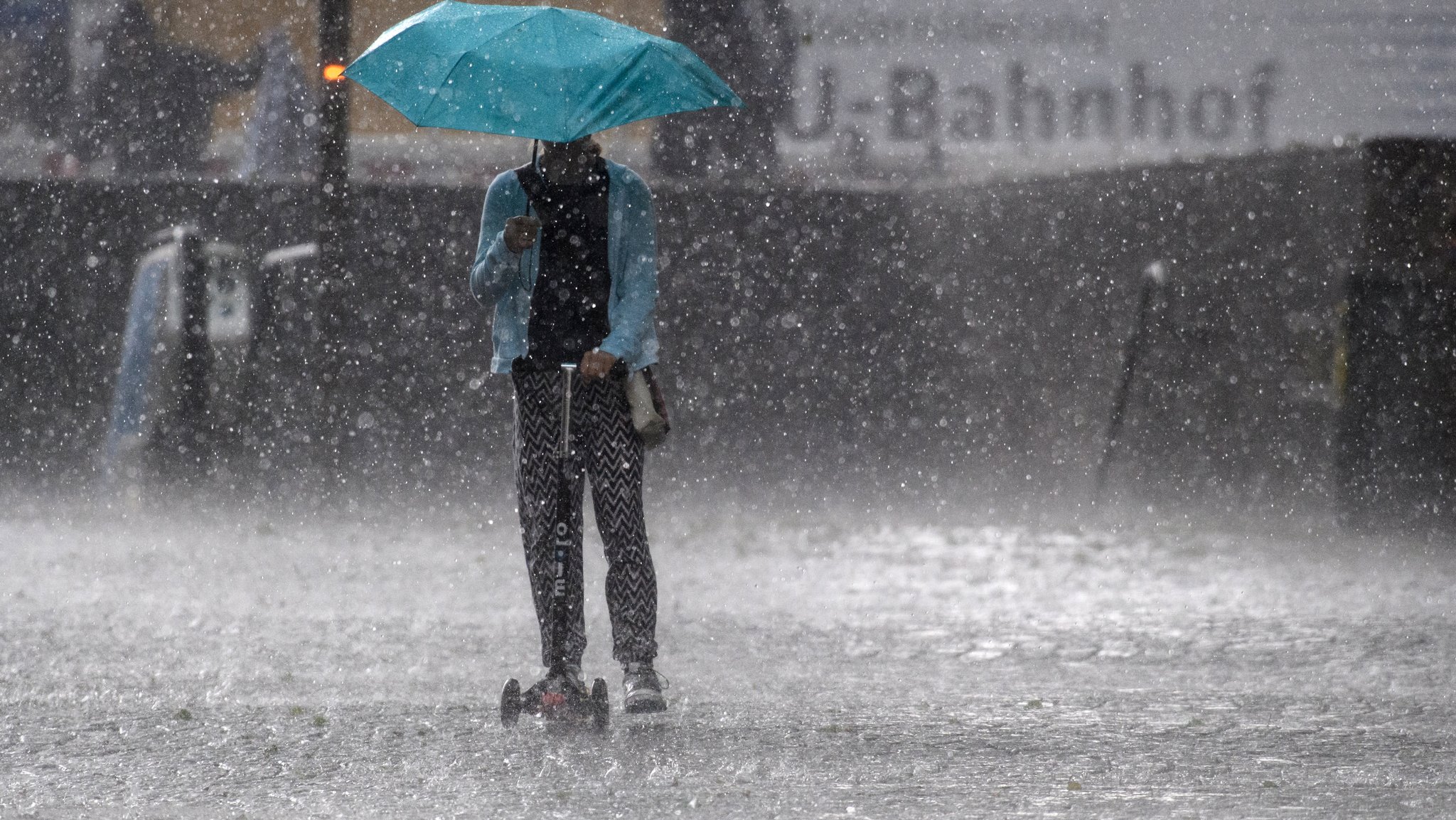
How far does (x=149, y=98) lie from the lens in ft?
43.7

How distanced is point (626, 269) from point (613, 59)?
1.96 feet

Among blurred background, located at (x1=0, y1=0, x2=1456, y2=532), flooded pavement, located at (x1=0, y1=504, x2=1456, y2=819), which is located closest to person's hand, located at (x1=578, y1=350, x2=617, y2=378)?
flooded pavement, located at (x1=0, y1=504, x2=1456, y2=819)

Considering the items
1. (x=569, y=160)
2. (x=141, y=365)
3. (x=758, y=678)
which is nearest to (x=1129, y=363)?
(x=141, y=365)

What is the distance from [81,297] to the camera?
12906mm

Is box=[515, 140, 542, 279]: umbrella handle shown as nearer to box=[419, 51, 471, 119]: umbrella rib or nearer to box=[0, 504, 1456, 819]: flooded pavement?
box=[419, 51, 471, 119]: umbrella rib

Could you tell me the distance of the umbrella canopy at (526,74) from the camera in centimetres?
451

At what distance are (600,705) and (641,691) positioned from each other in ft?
0.43

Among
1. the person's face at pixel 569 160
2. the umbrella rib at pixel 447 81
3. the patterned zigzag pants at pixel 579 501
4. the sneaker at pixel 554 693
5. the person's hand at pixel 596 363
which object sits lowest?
the sneaker at pixel 554 693

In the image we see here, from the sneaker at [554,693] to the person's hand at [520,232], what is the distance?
3.77ft

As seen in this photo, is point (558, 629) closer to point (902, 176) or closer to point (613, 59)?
point (613, 59)

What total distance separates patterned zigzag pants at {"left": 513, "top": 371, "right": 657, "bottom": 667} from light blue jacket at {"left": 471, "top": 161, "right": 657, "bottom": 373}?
12 centimetres

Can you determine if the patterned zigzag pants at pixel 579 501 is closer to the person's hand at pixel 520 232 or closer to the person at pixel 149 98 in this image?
the person's hand at pixel 520 232

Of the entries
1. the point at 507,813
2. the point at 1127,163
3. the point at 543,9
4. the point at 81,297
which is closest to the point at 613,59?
the point at 543,9

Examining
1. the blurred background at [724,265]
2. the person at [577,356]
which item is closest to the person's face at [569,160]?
the person at [577,356]
